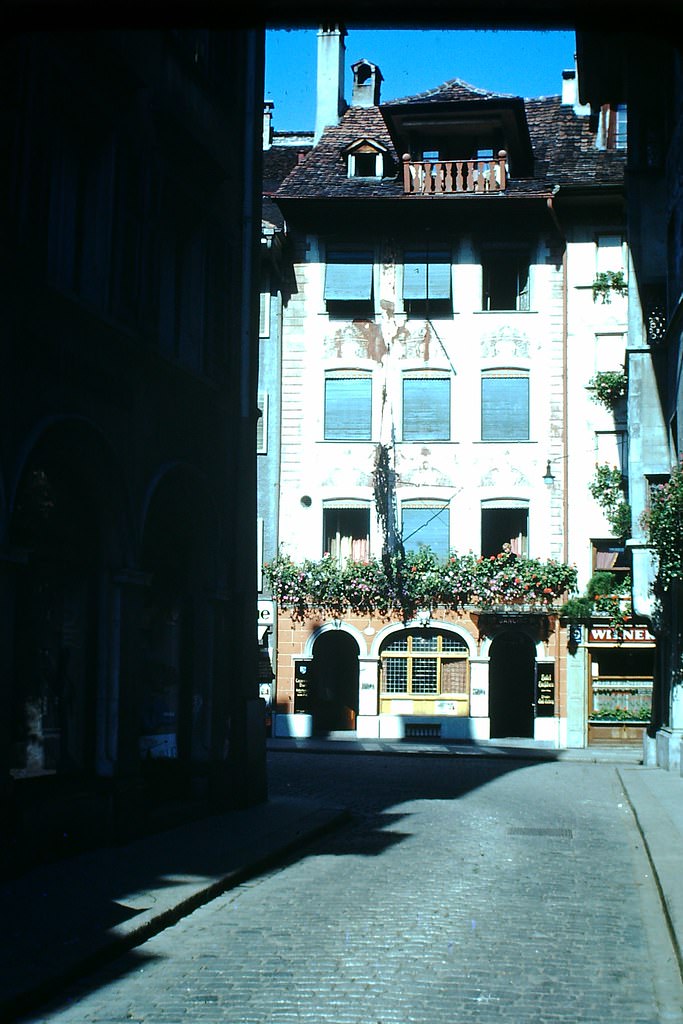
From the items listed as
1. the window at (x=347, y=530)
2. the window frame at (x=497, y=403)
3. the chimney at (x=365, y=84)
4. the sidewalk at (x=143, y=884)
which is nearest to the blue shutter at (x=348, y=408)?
the window at (x=347, y=530)

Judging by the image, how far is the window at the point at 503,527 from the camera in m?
36.4

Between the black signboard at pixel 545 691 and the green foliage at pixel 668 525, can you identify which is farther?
the black signboard at pixel 545 691

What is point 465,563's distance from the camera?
3566 cm

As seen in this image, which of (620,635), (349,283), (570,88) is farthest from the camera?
(570,88)

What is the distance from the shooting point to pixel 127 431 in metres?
13.8

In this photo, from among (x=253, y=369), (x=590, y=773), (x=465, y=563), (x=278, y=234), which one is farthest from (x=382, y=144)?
(x=253, y=369)

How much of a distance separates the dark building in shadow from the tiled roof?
20017 millimetres

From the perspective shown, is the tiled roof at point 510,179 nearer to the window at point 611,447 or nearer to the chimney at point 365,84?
the chimney at point 365,84

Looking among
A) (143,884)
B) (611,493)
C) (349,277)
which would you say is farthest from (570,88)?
(143,884)

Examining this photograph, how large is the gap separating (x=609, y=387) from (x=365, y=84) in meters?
13.6

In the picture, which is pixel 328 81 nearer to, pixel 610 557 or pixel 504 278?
pixel 504 278

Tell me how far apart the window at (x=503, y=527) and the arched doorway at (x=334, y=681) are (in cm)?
457

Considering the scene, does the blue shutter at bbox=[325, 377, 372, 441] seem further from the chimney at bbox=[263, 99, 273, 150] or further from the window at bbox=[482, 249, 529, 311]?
the chimney at bbox=[263, 99, 273, 150]

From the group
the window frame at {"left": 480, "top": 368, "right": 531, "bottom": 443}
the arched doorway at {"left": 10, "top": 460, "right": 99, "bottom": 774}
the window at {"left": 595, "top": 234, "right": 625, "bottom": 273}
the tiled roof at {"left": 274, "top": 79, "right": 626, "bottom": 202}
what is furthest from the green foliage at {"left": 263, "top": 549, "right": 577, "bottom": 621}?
the arched doorway at {"left": 10, "top": 460, "right": 99, "bottom": 774}
